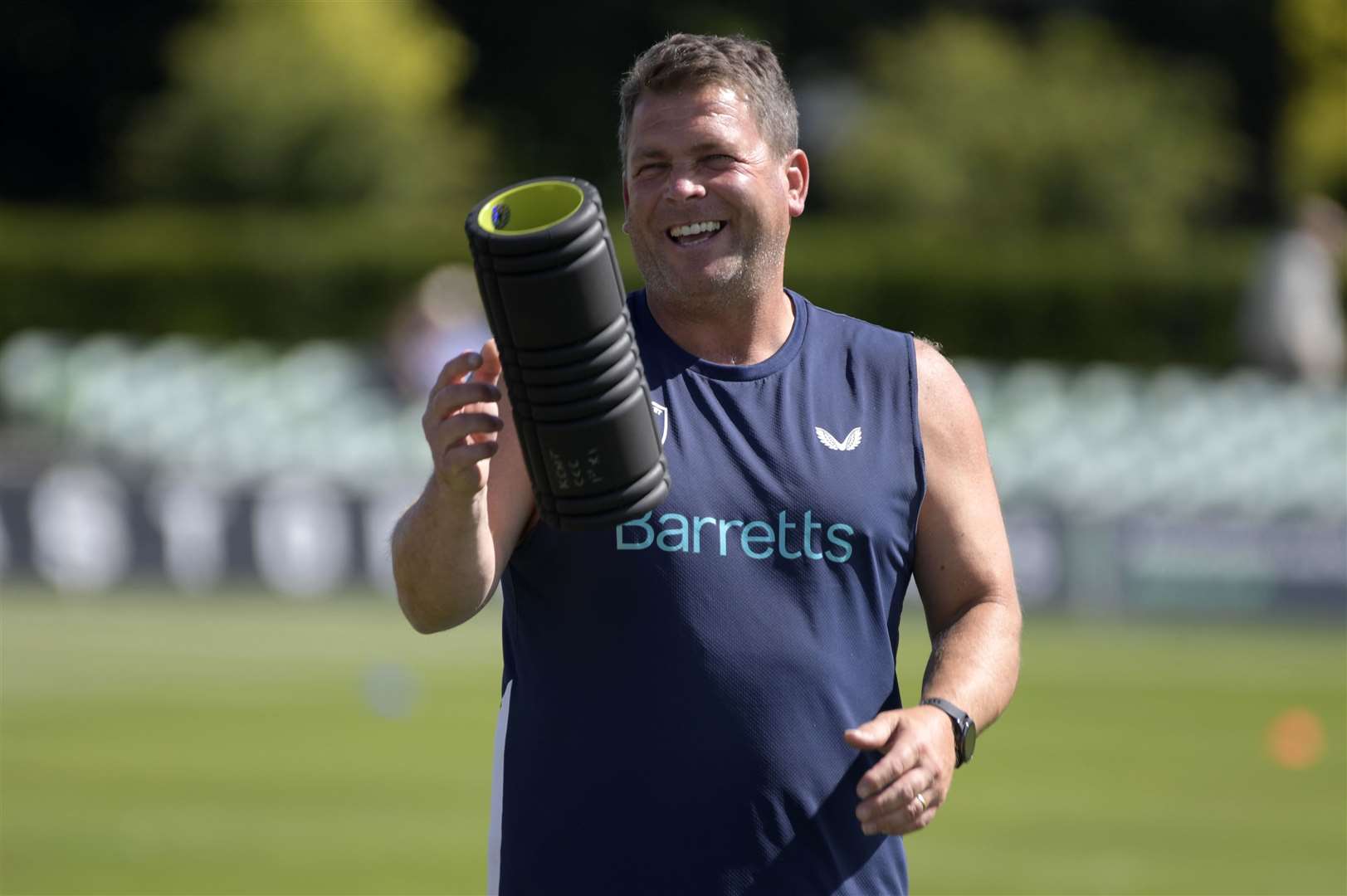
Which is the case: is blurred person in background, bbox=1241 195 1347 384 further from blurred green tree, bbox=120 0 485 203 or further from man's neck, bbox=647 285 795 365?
man's neck, bbox=647 285 795 365

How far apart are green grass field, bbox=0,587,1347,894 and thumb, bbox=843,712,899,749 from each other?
189 inches

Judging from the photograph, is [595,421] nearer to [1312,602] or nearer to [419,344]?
[1312,602]

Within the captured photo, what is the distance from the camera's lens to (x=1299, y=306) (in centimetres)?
2066

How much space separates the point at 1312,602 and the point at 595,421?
47.5 feet

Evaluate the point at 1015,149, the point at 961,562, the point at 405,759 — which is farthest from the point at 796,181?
the point at 1015,149

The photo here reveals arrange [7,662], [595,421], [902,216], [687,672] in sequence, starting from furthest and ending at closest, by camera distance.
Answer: [902,216] < [7,662] < [687,672] < [595,421]

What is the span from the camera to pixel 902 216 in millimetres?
36625

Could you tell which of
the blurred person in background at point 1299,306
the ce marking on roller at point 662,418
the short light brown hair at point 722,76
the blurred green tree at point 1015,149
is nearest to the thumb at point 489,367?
the ce marking on roller at point 662,418

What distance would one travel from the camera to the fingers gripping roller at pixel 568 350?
3.54m

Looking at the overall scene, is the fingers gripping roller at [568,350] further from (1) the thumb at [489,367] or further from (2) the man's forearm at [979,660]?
(2) the man's forearm at [979,660]

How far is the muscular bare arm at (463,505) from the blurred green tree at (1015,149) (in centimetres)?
3222

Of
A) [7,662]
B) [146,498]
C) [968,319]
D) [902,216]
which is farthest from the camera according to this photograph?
[902,216]

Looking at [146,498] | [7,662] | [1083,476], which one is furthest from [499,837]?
[1083,476]

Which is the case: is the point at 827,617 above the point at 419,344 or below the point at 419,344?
below
